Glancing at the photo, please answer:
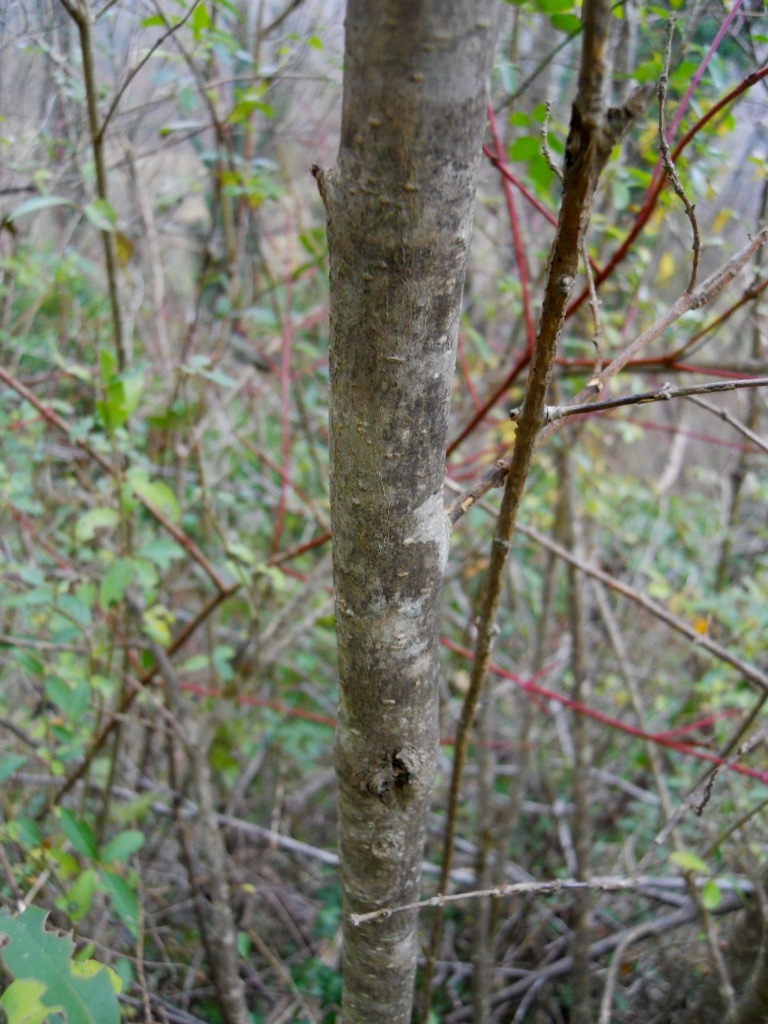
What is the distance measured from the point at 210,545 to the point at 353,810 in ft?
4.66

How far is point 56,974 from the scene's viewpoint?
0.58 meters

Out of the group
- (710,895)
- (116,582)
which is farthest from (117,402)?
(710,895)

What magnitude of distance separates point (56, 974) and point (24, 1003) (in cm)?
4

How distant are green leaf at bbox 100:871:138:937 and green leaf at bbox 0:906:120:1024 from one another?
0.46 metres

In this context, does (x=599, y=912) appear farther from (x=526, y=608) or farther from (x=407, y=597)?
(x=407, y=597)

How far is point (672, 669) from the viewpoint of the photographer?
2.87 m

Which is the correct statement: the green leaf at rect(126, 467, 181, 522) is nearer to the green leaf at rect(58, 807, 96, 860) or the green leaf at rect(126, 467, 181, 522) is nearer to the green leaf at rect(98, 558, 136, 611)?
the green leaf at rect(98, 558, 136, 611)

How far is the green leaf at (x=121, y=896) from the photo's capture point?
100 centimetres

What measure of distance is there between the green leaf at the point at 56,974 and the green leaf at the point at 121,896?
1.51 ft

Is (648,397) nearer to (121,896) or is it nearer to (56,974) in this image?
(56,974)

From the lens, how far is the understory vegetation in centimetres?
104

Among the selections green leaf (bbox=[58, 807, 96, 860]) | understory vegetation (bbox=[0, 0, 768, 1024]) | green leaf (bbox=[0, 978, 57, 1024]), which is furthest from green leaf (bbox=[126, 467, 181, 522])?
green leaf (bbox=[0, 978, 57, 1024])

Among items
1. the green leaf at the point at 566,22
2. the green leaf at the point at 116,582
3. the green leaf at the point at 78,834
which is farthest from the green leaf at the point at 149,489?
the green leaf at the point at 566,22

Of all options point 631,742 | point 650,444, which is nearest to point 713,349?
point 650,444
